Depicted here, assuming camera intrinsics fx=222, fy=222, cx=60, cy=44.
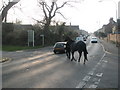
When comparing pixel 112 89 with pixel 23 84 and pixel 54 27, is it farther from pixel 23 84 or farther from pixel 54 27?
pixel 54 27

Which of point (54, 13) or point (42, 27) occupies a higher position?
point (54, 13)

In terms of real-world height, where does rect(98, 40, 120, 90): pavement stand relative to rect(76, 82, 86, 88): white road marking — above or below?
below

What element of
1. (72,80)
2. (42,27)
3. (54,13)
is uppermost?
(54,13)

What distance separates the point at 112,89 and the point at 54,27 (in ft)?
Answer: 171

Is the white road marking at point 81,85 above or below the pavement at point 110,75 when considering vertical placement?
above

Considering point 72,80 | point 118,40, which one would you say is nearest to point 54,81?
point 72,80

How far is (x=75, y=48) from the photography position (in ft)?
58.3

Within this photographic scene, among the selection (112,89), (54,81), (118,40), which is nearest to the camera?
(112,89)

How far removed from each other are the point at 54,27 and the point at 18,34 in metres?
12.9

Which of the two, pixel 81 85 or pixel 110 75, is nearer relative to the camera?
pixel 81 85

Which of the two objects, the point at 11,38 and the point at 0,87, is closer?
the point at 0,87

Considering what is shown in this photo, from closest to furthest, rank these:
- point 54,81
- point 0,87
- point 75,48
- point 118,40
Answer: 1. point 0,87
2. point 54,81
3. point 75,48
4. point 118,40

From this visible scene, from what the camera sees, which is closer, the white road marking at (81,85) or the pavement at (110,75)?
the white road marking at (81,85)

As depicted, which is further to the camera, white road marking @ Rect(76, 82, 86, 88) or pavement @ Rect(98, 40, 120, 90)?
pavement @ Rect(98, 40, 120, 90)
